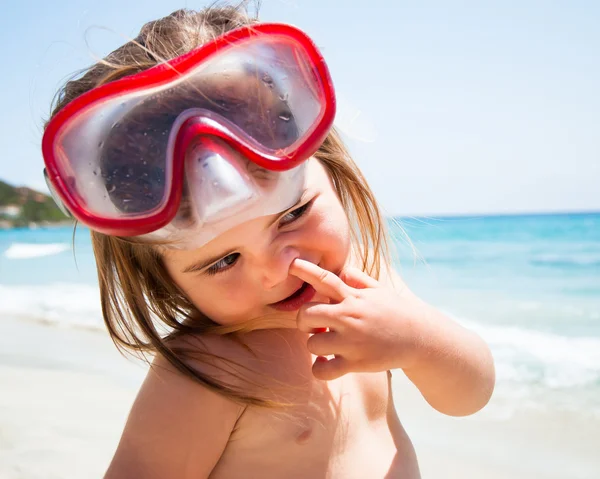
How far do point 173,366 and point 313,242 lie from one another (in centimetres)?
55

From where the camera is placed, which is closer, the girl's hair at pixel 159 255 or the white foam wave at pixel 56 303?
the girl's hair at pixel 159 255

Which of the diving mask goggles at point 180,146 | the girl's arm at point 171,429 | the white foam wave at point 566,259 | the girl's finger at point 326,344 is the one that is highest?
the diving mask goggles at point 180,146

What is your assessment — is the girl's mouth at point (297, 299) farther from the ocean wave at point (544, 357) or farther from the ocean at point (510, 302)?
the ocean wave at point (544, 357)

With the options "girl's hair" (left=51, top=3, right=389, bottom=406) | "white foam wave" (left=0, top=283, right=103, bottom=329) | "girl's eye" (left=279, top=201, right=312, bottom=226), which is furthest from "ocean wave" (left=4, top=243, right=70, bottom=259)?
"girl's eye" (left=279, top=201, right=312, bottom=226)

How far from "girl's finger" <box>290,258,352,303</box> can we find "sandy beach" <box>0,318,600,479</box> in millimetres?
1691

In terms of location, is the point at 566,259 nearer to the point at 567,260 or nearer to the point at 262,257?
the point at 567,260

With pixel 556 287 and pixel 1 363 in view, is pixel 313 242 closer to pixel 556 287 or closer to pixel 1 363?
pixel 1 363

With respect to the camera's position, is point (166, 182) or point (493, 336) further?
point (493, 336)

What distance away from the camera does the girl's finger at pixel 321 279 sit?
1.71 metres

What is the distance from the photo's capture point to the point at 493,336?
619 cm

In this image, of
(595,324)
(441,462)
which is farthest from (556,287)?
(441,462)

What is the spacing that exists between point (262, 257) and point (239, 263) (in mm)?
65

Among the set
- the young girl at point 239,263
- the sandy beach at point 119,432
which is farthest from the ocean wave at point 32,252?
the young girl at point 239,263

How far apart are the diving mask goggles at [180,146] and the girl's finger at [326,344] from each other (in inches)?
15.9
